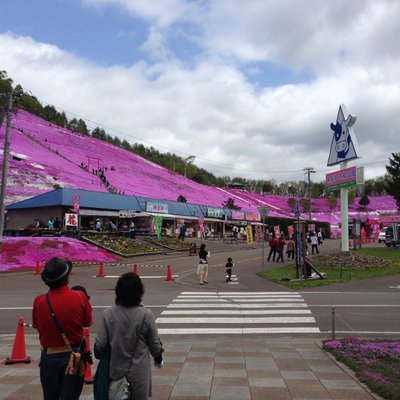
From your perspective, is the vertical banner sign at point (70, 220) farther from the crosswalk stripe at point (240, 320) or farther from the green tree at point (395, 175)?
the green tree at point (395, 175)

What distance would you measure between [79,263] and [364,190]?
101810mm

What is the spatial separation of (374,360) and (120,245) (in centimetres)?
2769

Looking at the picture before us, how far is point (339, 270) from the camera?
69.1 feet

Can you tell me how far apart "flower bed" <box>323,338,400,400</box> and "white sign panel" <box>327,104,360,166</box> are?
53.0 feet

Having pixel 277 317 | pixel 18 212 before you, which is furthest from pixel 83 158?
pixel 277 317

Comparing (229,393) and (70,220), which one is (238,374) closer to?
(229,393)

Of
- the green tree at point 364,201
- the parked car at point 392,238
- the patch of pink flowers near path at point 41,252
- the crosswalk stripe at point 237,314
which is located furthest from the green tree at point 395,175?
the green tree at point 364,201

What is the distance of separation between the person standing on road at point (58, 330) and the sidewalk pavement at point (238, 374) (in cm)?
176

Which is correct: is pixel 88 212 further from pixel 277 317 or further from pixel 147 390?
pixel 147 390

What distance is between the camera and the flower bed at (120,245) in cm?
3162

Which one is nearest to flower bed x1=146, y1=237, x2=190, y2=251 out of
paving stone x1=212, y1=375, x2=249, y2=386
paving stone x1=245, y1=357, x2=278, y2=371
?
paving stone x1=245, y1=357, x2=278, y2=371

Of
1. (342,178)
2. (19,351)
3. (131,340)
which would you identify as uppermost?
(342,178)

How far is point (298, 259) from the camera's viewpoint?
62.4 ft

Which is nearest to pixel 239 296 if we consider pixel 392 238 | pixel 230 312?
pixel 230 312
